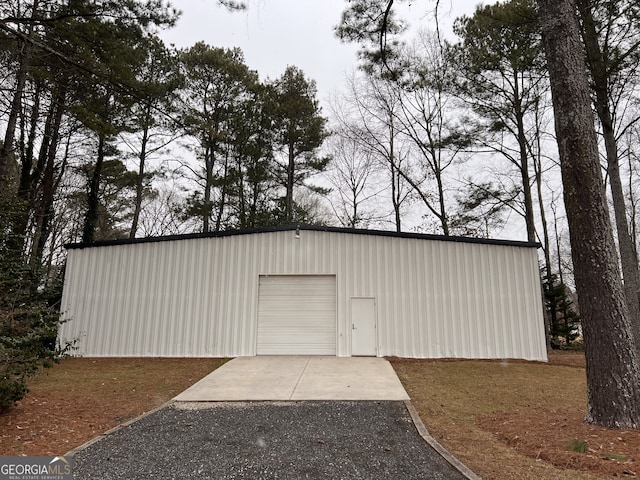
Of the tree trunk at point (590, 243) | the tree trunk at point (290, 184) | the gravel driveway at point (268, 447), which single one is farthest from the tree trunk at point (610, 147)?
the tree trunk at point (290, 184)

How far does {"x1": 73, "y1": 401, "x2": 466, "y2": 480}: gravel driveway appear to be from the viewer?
10.8 ft

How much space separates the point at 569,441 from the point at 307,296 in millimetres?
7549

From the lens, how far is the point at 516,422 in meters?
4.49

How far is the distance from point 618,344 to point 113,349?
11.4 metres

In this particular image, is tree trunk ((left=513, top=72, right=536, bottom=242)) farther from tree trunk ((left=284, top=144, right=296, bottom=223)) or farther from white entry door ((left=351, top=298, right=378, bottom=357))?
tree trunk ((left=284, top=144, right=296, bottom=223))

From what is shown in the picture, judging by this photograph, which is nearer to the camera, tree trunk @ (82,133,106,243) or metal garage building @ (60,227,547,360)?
metal garage building @ (60,227,547,360)

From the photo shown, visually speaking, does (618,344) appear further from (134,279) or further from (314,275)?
(134,279)

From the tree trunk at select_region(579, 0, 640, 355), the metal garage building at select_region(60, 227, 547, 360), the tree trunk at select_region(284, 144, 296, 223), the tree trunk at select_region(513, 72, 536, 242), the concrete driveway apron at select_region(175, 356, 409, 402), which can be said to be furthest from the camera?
the tree trunk at select_region(284, 144, 296, 223)

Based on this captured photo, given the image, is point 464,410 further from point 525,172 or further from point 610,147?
point 525,172

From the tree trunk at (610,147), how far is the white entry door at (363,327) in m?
5.67

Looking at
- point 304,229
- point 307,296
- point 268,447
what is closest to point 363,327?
point 307,296

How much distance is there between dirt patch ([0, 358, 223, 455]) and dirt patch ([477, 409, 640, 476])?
4786 millimetres

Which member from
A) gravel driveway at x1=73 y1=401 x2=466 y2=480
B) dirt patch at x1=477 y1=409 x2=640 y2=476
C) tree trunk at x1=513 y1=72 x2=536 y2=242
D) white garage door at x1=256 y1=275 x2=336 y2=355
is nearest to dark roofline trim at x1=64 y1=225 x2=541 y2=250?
white garage door at x1=256 y1=275 x2=336 y2=355

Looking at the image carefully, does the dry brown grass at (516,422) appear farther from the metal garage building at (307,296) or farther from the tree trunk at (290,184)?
the tree trunk at (290,184)
